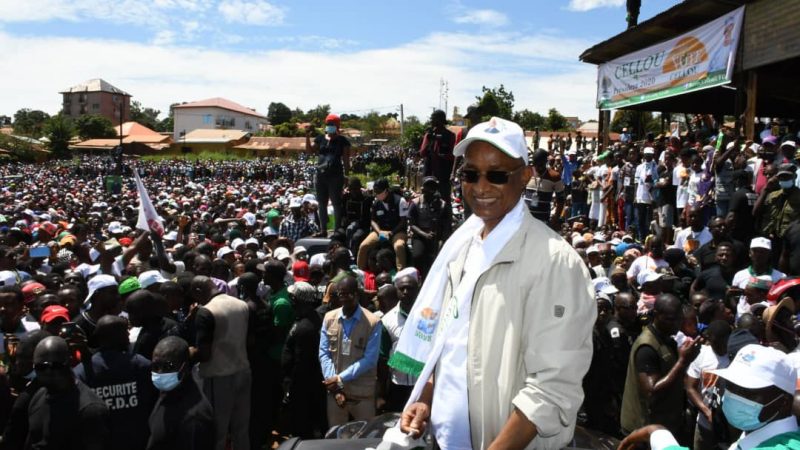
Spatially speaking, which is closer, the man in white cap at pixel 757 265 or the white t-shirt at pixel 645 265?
the man in white cap at pixel 757 265

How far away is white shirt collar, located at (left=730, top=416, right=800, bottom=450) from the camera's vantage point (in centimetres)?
260

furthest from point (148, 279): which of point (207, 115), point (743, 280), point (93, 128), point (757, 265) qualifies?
point (207, 115)

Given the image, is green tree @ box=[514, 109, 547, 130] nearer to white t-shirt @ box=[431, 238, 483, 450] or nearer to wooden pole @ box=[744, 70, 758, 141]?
wooden pole @ box=[744, 70, 758, 141]

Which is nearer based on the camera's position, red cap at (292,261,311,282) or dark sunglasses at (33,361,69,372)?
dark sunglasses at (33,361,69,372)

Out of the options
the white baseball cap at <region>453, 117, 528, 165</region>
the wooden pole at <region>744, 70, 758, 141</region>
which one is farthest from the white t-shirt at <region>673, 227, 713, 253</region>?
the white baseball cap at <region>453, 117, 528, 165</region>

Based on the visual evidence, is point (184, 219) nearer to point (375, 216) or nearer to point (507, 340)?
point (375, 216)

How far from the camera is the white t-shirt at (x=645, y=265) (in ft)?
25.4

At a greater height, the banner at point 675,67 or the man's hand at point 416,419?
the banner at point 675,67

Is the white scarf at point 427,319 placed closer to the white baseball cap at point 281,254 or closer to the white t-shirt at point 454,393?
the white t-shirt at point 454,393

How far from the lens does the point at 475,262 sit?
2098 millimetres

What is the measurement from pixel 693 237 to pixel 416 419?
8.17 meters

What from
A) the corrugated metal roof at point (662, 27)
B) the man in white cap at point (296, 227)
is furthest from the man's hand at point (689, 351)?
the corrugated metal roof at point (662, 27)

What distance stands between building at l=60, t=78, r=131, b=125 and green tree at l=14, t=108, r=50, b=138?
6049 millimetres

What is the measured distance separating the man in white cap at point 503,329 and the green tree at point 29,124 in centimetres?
9177
